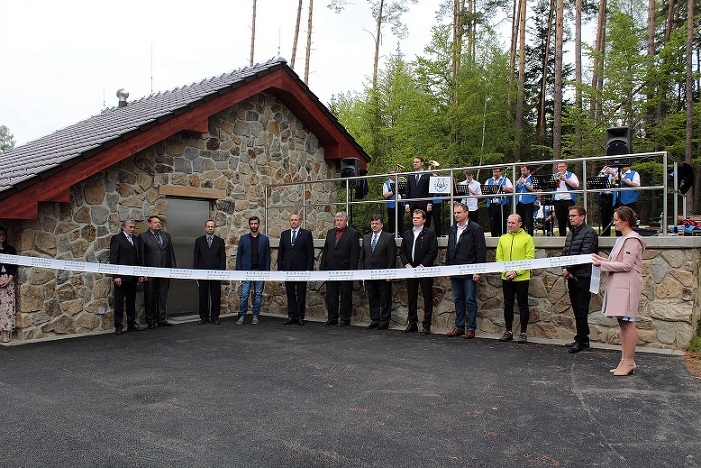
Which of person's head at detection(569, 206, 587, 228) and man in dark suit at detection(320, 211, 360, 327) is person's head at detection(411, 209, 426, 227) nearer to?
man in dark suit at detection(320, 211, 360, 327)

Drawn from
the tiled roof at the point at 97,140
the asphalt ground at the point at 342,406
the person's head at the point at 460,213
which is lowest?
the asphalt ground at the point at 342,406

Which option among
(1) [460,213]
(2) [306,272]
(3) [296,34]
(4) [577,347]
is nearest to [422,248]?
(1) [460,213]

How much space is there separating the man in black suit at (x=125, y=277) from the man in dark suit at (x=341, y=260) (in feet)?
9.63

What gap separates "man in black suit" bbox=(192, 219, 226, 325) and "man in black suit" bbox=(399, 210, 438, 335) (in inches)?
125

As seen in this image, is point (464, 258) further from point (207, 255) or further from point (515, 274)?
point (207, 255)

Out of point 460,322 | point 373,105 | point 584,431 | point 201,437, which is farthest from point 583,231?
point 373,105

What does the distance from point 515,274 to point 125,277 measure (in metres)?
5.59

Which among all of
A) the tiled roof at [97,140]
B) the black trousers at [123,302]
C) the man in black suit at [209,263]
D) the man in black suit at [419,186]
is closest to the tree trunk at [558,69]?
the man in black suit at [419,186]

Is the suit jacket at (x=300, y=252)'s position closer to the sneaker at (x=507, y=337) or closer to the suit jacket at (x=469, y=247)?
the suit jacket at (x=469, y=247)

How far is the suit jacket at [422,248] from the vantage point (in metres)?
7.99

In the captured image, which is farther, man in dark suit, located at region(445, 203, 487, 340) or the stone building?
man in dark suit, located at region(445, 203, 487, 340)

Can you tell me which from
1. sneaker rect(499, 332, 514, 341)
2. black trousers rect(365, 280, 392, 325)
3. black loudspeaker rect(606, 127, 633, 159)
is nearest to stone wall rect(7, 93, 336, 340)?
black trousers rect(365, 280, 392, 325)

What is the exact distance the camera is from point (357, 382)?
535 centimetres

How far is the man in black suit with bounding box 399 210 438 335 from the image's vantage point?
802cm
